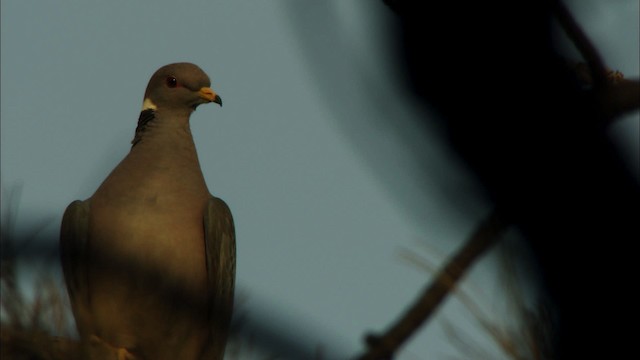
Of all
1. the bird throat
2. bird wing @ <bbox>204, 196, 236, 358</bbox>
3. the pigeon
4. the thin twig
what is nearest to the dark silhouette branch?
the thin twig

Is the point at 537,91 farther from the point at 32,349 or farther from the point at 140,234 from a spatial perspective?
Result: the point at 140,234

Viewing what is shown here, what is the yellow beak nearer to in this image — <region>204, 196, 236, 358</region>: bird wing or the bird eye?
the bird eye

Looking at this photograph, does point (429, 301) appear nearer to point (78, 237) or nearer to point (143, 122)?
point (78, 237)

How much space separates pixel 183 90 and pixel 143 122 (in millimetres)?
303

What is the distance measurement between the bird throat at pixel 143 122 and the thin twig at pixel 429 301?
173 inches

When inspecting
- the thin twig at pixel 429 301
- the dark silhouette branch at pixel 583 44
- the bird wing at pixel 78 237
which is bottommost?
the bird wing at pixel 78 237

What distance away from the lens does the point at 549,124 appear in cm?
90

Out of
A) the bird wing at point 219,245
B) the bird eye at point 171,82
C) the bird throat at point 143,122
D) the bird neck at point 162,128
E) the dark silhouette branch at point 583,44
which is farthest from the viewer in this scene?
the bird eye at point 171,82

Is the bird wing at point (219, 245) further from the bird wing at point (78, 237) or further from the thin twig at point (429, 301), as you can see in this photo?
the thin twig at point (429, 301)

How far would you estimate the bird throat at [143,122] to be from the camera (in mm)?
5300

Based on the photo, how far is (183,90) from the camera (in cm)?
548

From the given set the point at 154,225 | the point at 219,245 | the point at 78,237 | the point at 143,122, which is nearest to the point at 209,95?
the point at 143,122

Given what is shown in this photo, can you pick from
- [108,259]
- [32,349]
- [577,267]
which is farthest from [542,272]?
[32,349]

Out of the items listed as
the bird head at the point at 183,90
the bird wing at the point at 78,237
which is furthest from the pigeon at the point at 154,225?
the bird head at the point at 183,90
